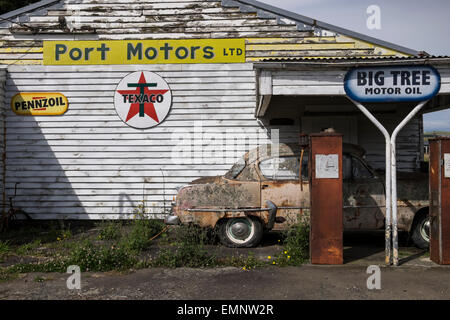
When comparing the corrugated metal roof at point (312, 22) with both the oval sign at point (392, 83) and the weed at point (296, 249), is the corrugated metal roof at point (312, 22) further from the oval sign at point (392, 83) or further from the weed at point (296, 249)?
the weed at point (296, 249)

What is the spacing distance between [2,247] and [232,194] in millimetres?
4265

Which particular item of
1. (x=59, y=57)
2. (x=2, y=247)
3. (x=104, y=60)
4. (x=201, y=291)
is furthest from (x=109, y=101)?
(x=201, y=291)

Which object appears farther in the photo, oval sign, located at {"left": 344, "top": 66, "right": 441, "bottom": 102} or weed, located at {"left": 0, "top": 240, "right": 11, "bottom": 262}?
A: weed, located at {"left": 0, "top": 240, "right": 11, "bottom": 262}

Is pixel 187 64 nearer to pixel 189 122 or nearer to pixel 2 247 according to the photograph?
pixel 189 122

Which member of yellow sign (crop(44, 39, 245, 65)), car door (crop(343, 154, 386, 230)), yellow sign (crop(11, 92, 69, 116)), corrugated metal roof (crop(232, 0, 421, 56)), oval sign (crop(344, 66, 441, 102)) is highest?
corrugated metal roof (crop(232, 0, 421, 56))

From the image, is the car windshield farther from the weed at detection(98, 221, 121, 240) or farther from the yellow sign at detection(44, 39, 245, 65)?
the yellow sign at detection(44, 39, 245, 65)

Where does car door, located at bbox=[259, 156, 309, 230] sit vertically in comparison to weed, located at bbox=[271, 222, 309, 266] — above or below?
above

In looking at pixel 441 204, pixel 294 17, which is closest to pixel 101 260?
pixel 441 204

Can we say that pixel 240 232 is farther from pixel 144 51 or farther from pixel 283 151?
pixel 144 51

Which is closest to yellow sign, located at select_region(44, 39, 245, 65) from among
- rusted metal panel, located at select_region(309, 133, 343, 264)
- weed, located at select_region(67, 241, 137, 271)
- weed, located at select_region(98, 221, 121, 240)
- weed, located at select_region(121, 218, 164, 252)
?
weed, located at select_region(121, 218, 164, 252)

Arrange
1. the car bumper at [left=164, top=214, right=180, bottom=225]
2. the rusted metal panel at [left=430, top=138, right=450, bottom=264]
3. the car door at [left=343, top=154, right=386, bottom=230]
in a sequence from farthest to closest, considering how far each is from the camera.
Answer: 1. the car bumper at [left=164, top=214, right=180, bottom=225]
2. the car door at [left=343, top=154, right=386, bottom=230]
3. the rusted metal panel at [left=430, top=138, right=450, bottom=264]

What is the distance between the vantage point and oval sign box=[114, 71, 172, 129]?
993cm

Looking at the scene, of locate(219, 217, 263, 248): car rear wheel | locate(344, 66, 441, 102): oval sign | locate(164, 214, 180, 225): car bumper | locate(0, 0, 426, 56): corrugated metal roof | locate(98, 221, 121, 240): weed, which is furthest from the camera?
locate(0, 0, 426, 56): corrugated metal roof

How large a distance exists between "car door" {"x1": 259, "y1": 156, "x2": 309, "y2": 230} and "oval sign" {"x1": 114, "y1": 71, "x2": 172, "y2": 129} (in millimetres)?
3739
